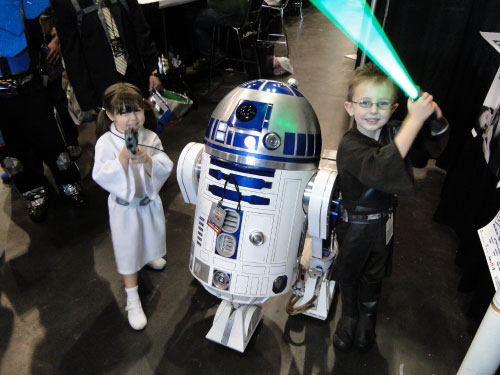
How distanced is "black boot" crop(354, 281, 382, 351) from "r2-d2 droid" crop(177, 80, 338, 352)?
0.39m

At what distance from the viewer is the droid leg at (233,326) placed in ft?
5.47

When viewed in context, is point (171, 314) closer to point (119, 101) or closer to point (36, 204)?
point (119, 101)

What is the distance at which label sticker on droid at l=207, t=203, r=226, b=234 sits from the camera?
138cm

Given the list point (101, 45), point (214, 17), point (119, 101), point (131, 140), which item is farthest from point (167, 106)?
point (214, 17)

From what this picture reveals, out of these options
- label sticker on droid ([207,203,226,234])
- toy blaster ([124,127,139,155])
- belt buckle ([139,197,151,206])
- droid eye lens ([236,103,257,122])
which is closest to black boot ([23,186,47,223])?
belt buckle ([139,197,151,206])

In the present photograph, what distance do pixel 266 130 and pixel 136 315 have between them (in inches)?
45.2

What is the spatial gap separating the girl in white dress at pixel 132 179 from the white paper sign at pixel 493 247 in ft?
4.05

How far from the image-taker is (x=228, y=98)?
4.71 feet

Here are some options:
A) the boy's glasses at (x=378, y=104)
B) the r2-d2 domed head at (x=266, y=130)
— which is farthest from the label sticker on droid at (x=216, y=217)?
the boy's glasses at (x=378, y=104)

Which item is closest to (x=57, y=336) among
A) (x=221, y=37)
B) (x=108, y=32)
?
(x=108, y=32)

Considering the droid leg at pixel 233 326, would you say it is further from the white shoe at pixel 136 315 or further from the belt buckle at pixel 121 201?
the belt buckle at pixel 121 201

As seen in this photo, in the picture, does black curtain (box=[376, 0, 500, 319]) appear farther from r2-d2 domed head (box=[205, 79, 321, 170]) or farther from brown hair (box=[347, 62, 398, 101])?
r2-d2 domed head (box=[205, 79, 321, 170])

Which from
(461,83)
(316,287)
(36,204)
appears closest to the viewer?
(316,287)

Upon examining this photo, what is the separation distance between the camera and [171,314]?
6.31 ft
